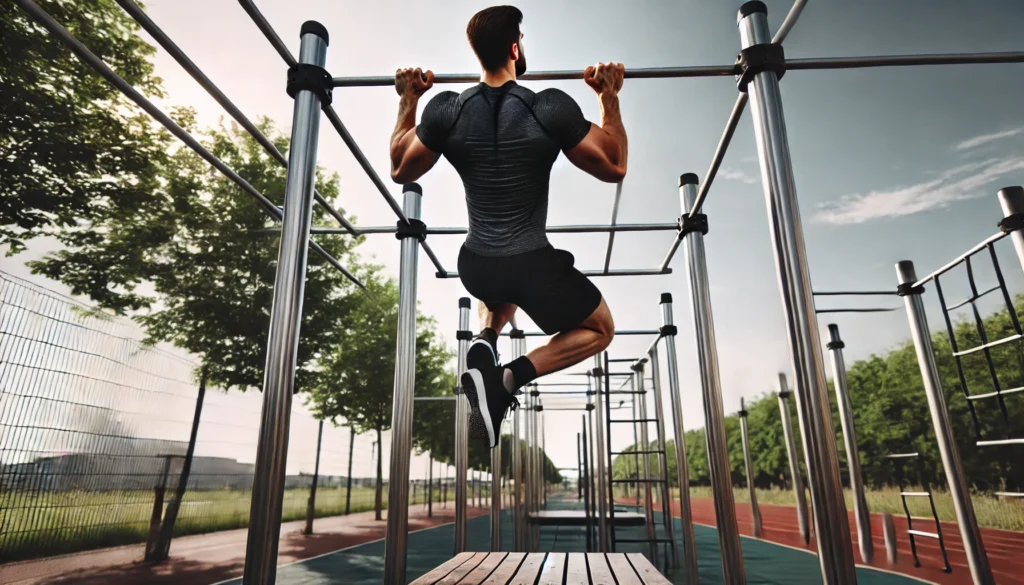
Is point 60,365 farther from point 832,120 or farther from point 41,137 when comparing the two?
point 832,120

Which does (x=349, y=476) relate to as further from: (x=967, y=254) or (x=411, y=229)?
(x=967, y=254)

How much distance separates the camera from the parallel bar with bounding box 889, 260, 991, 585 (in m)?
3.98

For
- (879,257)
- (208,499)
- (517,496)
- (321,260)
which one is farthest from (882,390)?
(208,499)

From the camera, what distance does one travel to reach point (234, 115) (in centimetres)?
244

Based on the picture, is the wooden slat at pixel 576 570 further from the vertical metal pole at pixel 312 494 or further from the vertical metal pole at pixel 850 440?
the vertical metal pole at pixel 312 494

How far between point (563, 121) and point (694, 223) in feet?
6.52

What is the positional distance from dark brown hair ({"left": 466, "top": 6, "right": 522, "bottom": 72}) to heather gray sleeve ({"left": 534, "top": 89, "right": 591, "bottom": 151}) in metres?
0.32

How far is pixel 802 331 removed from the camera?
1701 mm

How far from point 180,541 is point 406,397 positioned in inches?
330

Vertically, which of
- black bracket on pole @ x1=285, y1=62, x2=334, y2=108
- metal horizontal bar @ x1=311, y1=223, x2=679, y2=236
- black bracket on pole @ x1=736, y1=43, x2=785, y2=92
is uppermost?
metal horizontal bar @ x1=311, y1=223, x2=679, y2=236

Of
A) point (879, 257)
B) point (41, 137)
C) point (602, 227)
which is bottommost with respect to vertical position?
Result: point (602, 227)

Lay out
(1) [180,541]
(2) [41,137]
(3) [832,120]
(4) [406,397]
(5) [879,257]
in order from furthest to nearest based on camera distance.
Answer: (5) [879,257], (3) [832,120], (1) [180,541], (2) [41,137], (4) [406,397]

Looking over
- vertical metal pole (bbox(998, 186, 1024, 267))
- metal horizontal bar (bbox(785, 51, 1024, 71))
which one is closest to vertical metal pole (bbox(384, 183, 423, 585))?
metal horizontal bar (bbox(785, 51, 1024, 71))

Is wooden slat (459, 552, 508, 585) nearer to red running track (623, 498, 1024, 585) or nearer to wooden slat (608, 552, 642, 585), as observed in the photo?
wooden slat (608, 552, 642, 585)
